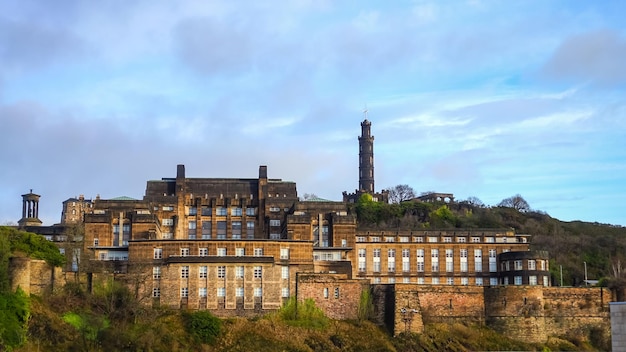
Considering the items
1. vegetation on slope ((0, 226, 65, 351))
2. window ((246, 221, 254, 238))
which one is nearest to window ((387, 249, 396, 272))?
window ((246, 221, 254, 238))

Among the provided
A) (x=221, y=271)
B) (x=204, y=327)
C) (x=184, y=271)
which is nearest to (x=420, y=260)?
(x=221, y=271)

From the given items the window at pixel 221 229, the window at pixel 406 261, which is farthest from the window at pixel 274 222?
the window at pixel 406 261

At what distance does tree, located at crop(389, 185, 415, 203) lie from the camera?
17625 centimetres

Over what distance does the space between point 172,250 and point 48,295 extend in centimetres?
1173

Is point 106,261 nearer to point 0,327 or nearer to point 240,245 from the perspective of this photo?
point 240,245

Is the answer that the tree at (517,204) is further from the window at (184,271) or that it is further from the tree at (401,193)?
the window at (184,271)

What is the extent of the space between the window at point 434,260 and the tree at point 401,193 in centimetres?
6651

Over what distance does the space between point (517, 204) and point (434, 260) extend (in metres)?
60.9

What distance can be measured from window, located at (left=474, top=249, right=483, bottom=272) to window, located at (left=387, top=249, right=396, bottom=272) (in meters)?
9.06

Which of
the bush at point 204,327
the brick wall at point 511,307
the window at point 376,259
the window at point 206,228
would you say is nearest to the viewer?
the bush at point 204,327

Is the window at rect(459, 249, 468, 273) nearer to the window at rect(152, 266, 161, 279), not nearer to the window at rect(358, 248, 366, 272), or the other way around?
the window at rect(358, 248, 366, 272)

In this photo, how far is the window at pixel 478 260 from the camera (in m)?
108

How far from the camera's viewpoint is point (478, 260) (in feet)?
356

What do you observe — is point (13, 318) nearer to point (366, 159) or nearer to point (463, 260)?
point (463, 260)
